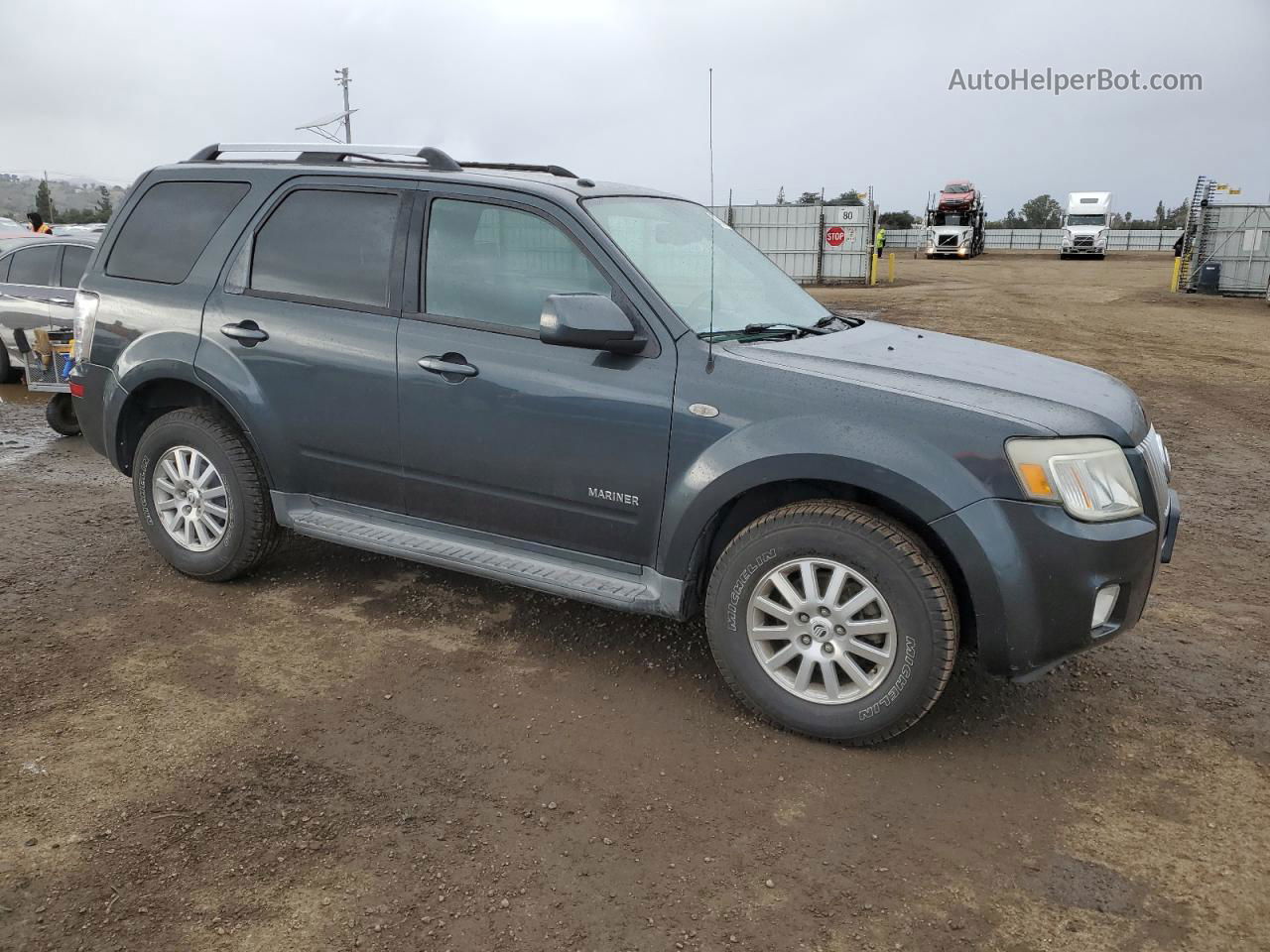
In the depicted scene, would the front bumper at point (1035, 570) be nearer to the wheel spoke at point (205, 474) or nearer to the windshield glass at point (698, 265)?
the windshield glass at point (698, 265)

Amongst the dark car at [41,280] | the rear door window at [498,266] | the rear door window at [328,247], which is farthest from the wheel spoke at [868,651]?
the dark car at [41,280]

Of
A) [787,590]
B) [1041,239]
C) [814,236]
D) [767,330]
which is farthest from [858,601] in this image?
[1041,239]

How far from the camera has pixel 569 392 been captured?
3.60 m

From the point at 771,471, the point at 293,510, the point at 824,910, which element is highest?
the point at 771,471

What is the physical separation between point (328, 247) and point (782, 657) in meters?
2.59

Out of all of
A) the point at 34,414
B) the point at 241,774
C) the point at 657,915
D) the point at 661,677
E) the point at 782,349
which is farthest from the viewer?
the point at 34,414

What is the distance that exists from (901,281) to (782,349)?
26.7 metres

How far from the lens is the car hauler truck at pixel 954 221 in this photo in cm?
4028

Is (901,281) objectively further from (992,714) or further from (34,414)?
(992,714)

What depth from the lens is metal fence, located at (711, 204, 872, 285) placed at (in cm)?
2834

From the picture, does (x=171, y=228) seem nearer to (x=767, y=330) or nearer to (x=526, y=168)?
(x=526, y=168)

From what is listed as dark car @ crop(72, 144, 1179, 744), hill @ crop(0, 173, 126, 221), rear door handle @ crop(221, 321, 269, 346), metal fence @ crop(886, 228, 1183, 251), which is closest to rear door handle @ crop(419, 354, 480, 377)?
dark car @ crop(72, 144, 1179, 744)

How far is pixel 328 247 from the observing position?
420 cm

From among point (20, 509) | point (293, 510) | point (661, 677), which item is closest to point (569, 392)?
point (661, 677)
